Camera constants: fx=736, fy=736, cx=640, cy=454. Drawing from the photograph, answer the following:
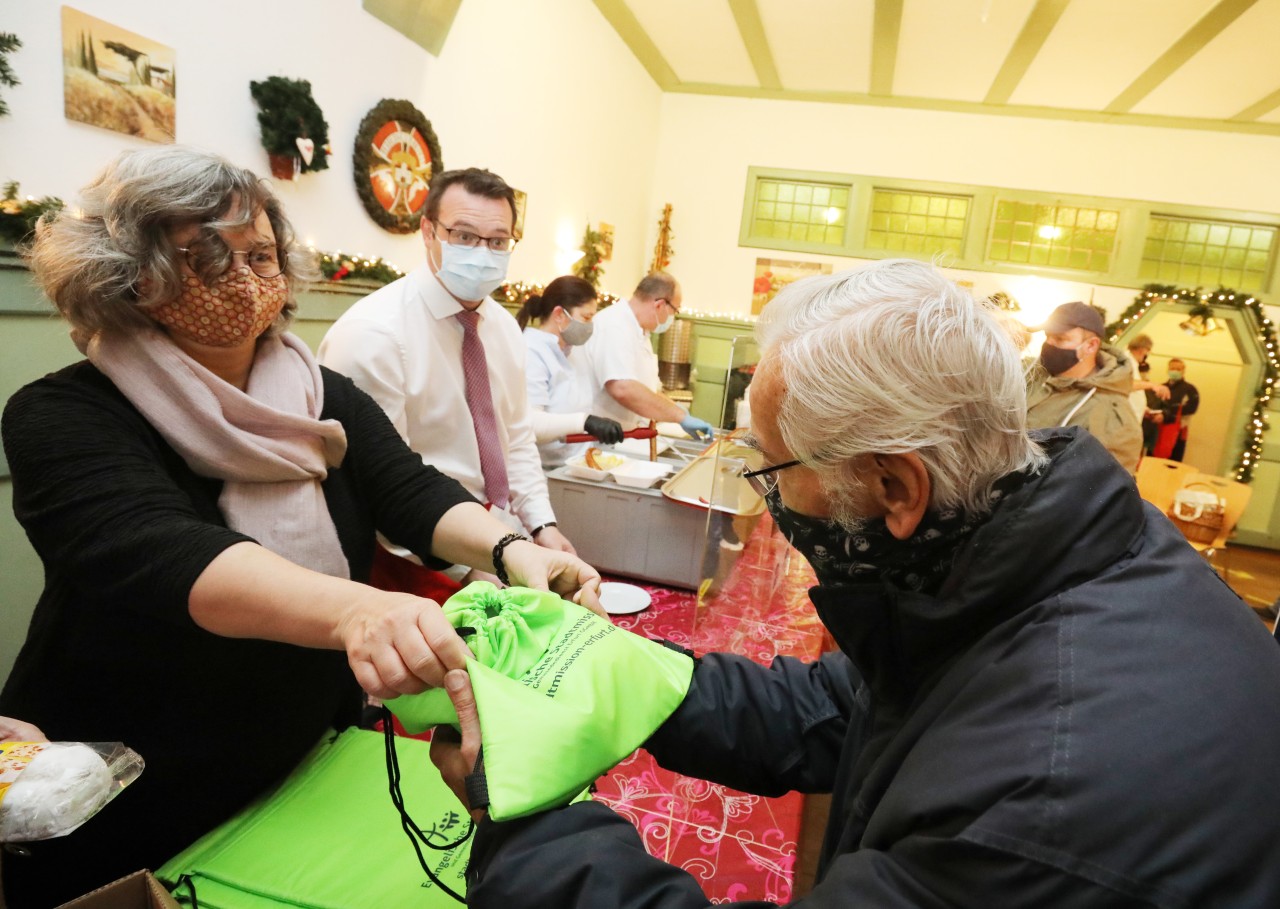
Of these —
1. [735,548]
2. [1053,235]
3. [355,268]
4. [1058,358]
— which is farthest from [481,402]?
[1053,235]

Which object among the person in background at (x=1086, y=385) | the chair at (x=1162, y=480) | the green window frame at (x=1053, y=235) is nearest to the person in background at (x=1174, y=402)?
the green window frame at (x=1053, y=235)

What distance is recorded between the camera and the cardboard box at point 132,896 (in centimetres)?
96

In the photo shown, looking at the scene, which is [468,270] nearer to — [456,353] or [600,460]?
[456,353]

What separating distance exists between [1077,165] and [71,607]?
9.13m

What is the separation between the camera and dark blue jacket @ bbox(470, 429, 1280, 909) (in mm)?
658

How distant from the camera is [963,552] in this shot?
2.97 ft

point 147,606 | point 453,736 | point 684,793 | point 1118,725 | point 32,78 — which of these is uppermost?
point 32,78

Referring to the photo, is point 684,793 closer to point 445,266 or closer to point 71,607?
point 71,607

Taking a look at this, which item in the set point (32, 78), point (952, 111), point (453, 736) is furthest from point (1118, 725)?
point (952, 111)

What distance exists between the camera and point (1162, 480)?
16.4 ft

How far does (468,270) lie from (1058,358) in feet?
10.3

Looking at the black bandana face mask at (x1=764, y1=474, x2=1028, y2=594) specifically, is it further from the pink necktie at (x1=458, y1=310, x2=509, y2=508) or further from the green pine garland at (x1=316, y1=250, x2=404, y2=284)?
the green pine garland at (x1=316, y1=250, x2=404, y2=284)

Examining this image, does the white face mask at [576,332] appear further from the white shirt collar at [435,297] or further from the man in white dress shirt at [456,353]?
the white shirt collar at [435,297]

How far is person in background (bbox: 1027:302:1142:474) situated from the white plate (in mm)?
2255
